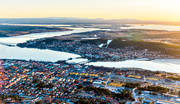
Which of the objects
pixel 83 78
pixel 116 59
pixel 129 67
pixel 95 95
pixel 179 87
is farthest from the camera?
pixel 116 59

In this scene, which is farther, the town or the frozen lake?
the frozen lake

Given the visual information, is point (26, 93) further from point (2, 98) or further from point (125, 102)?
point (125, 102)

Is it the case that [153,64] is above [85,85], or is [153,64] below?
above

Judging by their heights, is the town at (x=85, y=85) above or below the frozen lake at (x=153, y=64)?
below

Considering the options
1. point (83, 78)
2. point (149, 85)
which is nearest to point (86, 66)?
point (83, 78)

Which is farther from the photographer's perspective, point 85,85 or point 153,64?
point 153,64

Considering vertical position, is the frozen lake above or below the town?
above

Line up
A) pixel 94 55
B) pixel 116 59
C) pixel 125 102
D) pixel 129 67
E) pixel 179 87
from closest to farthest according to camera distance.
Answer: pixel 125 102, pixel 179 87, pixel 129 67, pixel 116 59, pixel 94 55

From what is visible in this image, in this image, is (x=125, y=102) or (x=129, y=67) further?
(x=129, y=67)
